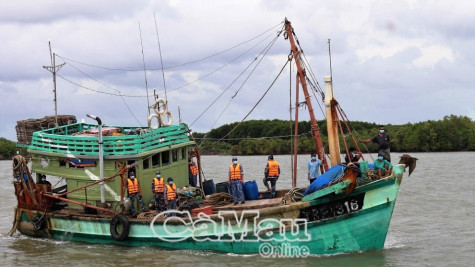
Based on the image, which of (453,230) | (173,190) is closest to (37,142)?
(173,190)

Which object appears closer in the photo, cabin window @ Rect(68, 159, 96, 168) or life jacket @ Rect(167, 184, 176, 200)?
life jacket @ Rect(167, 184, 176, 200)

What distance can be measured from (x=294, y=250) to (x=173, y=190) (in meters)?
3.84

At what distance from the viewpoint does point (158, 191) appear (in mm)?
19422

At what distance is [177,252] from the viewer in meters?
19.0

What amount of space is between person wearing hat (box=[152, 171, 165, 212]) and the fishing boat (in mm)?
349

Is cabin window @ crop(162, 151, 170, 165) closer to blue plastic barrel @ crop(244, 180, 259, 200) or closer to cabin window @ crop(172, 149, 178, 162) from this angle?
cabin window @ crop(172, 149, 178, 162)

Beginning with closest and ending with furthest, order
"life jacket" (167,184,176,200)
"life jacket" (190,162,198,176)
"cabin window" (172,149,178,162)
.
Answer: "life jacket" (167,184,176,200) → "cabin window" (172,149,178,162) → "life jacket" (190,162,198,176)

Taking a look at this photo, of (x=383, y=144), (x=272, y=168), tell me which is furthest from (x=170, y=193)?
(x=383, y=144)

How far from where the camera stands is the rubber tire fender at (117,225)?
63.6 feet

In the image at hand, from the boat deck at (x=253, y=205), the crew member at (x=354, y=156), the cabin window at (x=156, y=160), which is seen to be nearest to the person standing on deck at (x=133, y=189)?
the cabin window at (x=156, y=160)

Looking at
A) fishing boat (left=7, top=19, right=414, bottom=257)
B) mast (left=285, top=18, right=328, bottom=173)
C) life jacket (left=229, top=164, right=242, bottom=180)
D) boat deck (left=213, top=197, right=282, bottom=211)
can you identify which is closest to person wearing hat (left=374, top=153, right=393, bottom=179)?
fishing boat (left=7, top=19, right=414, bottom=257)

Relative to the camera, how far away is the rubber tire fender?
19.4 metres

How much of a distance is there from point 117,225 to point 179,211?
1.99 meters

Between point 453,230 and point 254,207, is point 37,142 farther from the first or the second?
point 453,230
